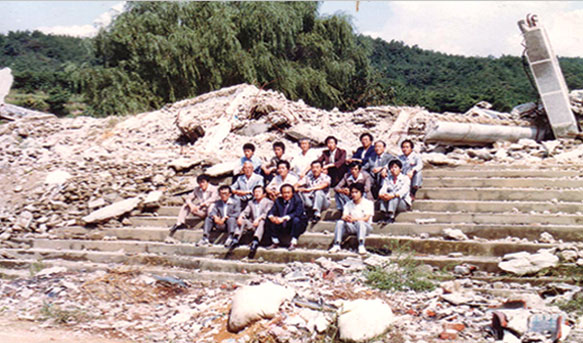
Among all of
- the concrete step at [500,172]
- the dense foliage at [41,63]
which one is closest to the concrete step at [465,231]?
the concrete step at [500,172]

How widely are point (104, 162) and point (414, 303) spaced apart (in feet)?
23.7

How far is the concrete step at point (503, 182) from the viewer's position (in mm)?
8578

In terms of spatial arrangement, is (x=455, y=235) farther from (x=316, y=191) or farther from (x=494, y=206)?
(x=316, y=191)

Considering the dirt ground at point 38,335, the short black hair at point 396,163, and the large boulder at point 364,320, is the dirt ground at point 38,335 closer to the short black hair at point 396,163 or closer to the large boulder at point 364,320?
the large boulder at point 364,320

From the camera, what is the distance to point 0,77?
645 inches

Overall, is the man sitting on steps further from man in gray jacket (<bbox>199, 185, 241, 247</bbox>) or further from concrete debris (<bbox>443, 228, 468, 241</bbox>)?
concrete debris (<bbox>443, 228, 468, 241</bbox>)

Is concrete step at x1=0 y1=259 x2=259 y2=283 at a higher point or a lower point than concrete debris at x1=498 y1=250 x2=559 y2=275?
lower

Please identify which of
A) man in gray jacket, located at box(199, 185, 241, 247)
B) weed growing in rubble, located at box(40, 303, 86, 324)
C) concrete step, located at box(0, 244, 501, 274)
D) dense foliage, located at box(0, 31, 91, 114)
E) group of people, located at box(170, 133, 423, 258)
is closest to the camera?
weed growing in rubble, located at box(40, 303, 86, 324)

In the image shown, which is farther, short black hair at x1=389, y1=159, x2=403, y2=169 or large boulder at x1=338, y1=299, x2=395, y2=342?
short black hair at x1=389, y1=159, x2=403, y2=169

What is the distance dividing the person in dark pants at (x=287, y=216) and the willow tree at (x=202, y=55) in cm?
1115

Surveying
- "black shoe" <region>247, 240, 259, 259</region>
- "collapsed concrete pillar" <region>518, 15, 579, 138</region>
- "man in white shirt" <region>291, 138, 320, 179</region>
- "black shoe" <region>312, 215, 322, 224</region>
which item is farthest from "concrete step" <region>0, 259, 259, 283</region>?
"collapsed concrete pillar" <region>518, 15, 579, 138</region>

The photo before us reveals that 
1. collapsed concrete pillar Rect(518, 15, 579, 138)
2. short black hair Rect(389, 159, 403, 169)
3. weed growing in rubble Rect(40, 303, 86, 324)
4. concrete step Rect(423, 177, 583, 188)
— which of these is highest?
collapsed concrete pillar Rect(518, 15, 579, 138)

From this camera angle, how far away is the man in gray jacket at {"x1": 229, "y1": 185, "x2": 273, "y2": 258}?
24.2 ft

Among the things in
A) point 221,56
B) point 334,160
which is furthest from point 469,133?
point 221,56
